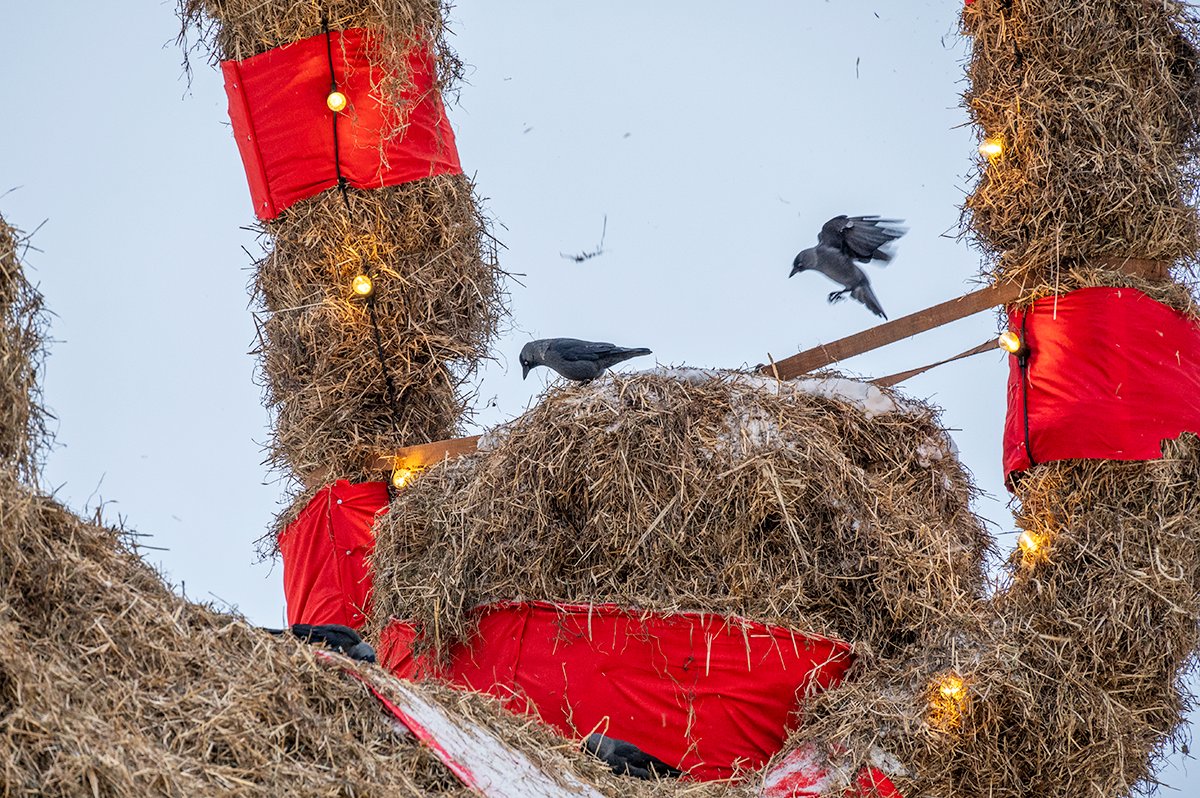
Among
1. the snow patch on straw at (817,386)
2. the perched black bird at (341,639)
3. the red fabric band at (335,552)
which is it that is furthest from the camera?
the red fabric band at (335,552)

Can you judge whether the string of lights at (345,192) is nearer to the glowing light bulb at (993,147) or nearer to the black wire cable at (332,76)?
the black wire cable at (332,76)

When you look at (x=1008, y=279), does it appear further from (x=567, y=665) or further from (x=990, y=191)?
(x=567, y=665)

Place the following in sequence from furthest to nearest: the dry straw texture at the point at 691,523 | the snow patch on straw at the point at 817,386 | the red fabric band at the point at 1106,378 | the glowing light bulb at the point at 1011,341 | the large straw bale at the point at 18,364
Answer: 1. the glowing light bulb at the point at 1011,341
2. the snow patch on straw at the point at 817,386
3. the red fabric band at the point at 1106,378
4. the dry straw texture at the point at 691,523
5. the large straw bale at the point at 18,364

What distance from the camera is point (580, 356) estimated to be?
6051 mm

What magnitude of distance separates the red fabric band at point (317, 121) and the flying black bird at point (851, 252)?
1925 mm

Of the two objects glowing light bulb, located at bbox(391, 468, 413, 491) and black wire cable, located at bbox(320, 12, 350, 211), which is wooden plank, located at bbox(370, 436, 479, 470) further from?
black wire cable, located at bbox(320, 12, 350, 211)

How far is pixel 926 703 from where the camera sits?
4434mm

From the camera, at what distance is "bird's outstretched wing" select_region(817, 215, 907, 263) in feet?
20.8

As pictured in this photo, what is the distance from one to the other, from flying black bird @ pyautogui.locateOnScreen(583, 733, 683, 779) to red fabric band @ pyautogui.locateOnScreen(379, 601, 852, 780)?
0.22 metres

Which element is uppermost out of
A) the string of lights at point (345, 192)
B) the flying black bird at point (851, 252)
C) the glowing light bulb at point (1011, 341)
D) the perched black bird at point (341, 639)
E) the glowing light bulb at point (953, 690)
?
the string of lights at point (345, 192)

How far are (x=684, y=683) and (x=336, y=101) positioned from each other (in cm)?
314

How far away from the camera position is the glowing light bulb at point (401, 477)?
6156mm

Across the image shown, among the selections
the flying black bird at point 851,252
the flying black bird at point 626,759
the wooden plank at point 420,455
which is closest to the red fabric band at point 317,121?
the wooden plank at point 420,455

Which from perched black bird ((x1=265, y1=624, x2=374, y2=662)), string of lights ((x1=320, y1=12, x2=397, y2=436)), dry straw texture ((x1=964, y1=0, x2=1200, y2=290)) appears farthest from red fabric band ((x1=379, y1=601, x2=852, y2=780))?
string of lights ((x1=320, y1=12, x2=397, y2=436))
